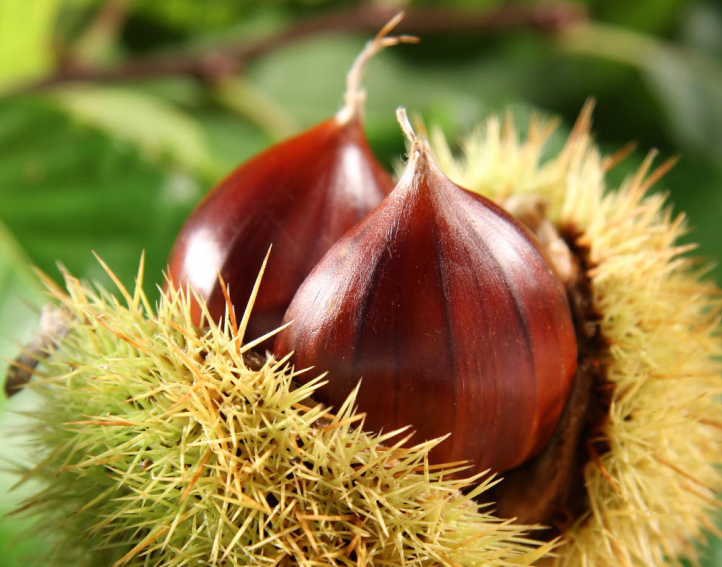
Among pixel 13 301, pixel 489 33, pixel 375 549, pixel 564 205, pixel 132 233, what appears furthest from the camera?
pixel 489 33

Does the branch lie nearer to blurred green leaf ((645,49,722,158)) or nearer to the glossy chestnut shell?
blurred green leaf ((645,49,722,158))

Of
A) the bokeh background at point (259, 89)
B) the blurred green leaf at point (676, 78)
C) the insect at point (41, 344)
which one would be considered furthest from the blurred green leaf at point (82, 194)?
the blurred green leaf at point (676, 78)

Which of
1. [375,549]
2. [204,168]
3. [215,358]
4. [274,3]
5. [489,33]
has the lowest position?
[375,549]

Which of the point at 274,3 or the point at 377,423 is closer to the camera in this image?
the point at 377,423

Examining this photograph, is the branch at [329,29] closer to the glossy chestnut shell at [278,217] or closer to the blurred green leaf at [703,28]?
the blurred green leaf at [703,28]

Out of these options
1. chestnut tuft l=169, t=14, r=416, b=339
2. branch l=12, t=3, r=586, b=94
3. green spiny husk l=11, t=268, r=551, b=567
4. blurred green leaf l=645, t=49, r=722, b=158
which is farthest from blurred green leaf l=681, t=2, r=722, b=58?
green spiny husk l=11, t=268, r=551, b=567

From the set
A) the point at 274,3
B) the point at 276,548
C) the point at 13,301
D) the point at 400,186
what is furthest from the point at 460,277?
the point at 274,3

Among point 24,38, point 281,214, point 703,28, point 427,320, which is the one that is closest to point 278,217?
point 281,214

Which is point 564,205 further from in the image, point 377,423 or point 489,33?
point 489,33
